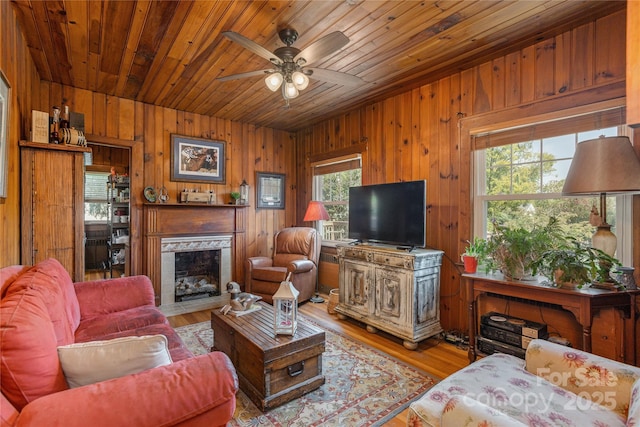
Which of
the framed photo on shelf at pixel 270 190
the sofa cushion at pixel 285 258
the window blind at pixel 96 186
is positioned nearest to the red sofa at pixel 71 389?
the sofa cushion at pixel 285 258

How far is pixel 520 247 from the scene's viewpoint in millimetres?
2230

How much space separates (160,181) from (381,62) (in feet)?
10.7

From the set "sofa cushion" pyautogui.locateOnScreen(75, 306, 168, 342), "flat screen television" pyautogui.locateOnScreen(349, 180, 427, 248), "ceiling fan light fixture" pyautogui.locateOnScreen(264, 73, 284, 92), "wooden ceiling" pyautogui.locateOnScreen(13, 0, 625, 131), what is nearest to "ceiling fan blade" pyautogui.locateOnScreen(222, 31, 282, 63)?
"ceiling fan light fixture" pyautogui.locateOnScreen(264, 73, 284, 92)

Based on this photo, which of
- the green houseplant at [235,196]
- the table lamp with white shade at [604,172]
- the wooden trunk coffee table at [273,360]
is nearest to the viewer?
the table lamp with white shade at [604,172]

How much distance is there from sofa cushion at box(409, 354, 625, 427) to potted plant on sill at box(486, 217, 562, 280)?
3.18 feet

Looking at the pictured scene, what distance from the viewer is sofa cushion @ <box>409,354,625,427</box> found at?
117 centimetres

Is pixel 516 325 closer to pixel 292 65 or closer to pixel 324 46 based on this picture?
pixel 324 46

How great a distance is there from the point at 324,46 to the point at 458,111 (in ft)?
5.52

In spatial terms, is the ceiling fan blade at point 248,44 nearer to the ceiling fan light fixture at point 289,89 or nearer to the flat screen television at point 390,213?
the ceiling fan light fixture at point 289,89

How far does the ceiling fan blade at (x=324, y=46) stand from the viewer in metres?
1.91

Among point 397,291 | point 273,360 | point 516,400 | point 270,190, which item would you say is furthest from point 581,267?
point 270,190

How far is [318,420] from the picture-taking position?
1827 millimetres

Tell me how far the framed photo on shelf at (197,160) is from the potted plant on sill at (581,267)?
4122 mm

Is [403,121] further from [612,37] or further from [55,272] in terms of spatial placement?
[55,272]
